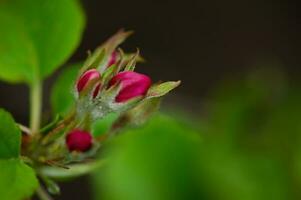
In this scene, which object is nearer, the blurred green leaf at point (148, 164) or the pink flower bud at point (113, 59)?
the pink flower bud at point (113, 59)

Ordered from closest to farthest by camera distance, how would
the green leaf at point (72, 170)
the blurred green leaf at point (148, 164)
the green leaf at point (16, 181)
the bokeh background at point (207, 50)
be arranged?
the green leaf at point (16, 181) → the green leaf at point (72, 170) → the blurred green leaf at point (148, 164) → the bokeh background at point (207, 50)

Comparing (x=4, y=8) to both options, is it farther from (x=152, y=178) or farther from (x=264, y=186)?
(x=264, y=186)

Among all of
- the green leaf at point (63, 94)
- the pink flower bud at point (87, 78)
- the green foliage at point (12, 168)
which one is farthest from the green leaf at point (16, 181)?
the green leaf at point (63, 94)

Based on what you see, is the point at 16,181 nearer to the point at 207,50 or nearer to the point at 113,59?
the point at 113,59

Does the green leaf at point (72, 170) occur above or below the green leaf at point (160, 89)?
below

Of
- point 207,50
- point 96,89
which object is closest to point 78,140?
point 96,89

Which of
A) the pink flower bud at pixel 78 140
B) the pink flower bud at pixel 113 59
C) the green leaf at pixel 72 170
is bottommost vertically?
the green leaf at pixel 72 170

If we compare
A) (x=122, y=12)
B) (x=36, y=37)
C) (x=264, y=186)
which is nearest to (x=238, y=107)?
(x=264, y=186)

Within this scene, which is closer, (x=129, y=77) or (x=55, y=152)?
(x=129, y=77)

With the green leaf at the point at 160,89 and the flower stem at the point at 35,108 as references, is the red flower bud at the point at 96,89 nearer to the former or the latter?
the green leaf at the point at 160,89
